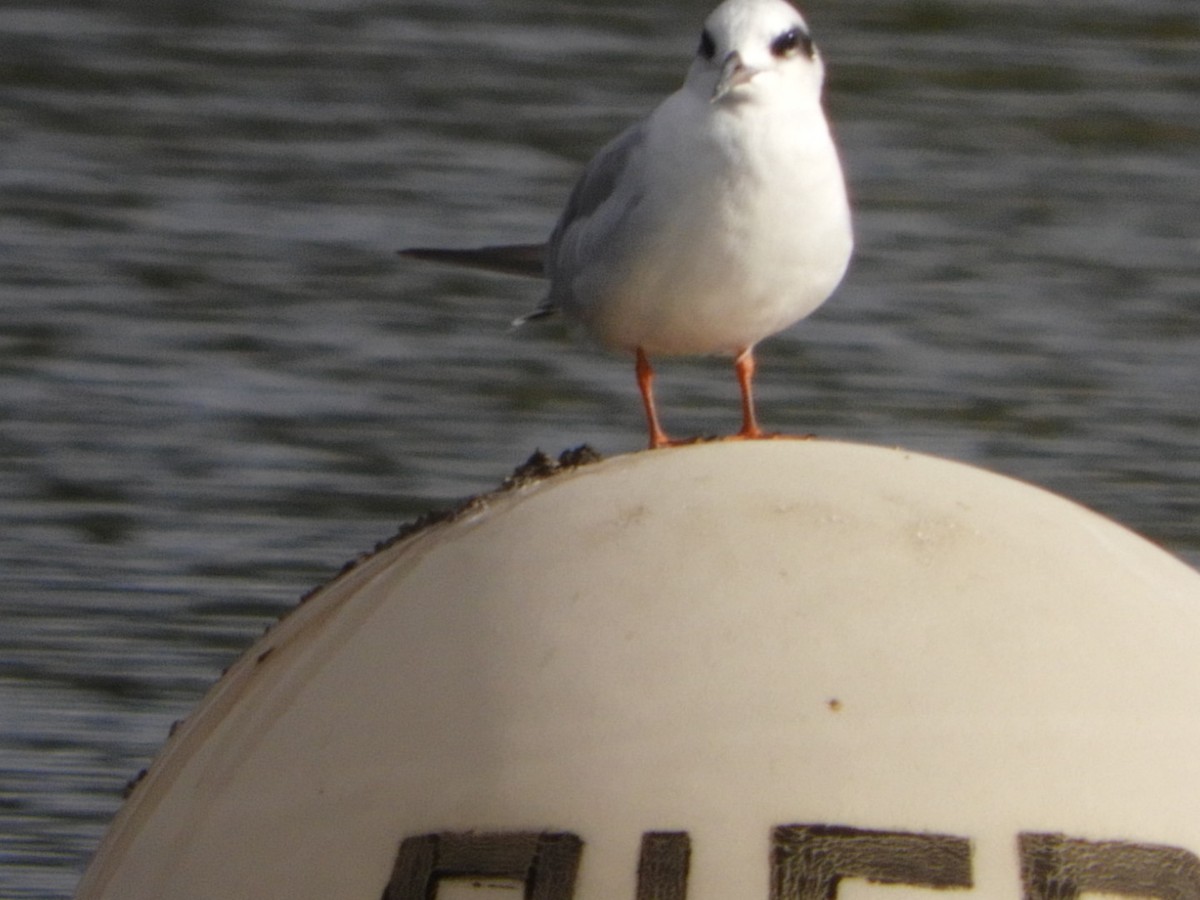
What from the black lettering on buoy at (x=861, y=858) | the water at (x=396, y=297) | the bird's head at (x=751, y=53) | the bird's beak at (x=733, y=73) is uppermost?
the water at (x=396, y=297)

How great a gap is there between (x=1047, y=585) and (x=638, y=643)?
1.88 feet

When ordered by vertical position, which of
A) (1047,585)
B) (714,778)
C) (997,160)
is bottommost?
(714,778)

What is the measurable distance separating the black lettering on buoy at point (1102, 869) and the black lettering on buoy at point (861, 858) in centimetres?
8

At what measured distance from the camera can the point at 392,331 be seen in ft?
40.2

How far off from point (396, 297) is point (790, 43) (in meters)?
7.65

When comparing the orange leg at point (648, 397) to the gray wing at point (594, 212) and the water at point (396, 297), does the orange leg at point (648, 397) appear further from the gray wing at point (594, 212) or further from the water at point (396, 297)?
the water at point (396, 297)

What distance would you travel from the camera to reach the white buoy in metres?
3.66

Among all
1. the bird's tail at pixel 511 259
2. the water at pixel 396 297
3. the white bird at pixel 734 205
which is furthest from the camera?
the water at pixel 396 297

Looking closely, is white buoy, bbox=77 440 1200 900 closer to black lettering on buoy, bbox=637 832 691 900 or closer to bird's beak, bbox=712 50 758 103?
black lettering on buoy, bbox=637 832 691 900

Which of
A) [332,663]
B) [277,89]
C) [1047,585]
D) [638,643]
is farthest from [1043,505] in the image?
[277,89]

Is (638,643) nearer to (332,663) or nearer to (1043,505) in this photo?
(332,663)

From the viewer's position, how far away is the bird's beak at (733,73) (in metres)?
5.00

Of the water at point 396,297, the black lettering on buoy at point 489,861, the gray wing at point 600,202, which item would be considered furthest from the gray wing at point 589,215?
the water at point 396,297

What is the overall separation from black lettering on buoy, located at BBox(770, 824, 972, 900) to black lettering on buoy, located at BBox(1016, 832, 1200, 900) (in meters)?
0.08
